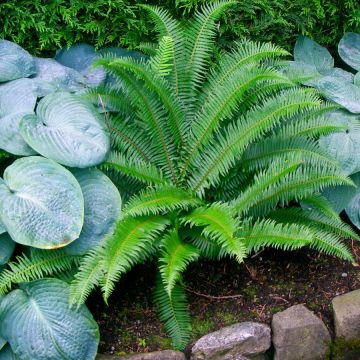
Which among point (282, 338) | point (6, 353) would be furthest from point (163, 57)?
point (6, 353)

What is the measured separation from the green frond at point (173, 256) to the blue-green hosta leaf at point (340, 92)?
1425 millimetres

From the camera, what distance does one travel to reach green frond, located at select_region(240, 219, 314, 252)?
3.30 meters

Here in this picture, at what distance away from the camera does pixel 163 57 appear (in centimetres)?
364

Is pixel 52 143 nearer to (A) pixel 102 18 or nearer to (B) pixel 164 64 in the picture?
(B) pixel 164 64

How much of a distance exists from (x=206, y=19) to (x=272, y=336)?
1.80 meters

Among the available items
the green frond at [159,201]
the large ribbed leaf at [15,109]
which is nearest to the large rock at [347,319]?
the green frond at [159,201]

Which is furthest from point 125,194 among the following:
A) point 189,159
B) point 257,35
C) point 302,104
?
Result: point 257,35

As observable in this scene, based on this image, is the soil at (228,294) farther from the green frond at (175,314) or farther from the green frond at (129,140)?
the green frond at (129,140)

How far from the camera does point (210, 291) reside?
3.75 metres

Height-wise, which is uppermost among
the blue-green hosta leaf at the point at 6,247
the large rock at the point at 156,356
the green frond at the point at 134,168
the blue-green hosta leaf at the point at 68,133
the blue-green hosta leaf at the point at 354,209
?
the blue-green hosta leaf at the point at 68,133

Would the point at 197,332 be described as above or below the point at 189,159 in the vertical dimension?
below

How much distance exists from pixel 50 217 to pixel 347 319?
5.35 feet

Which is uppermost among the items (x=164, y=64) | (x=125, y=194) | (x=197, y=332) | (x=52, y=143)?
(x=164, y=64)

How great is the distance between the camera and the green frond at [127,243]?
123 inches
